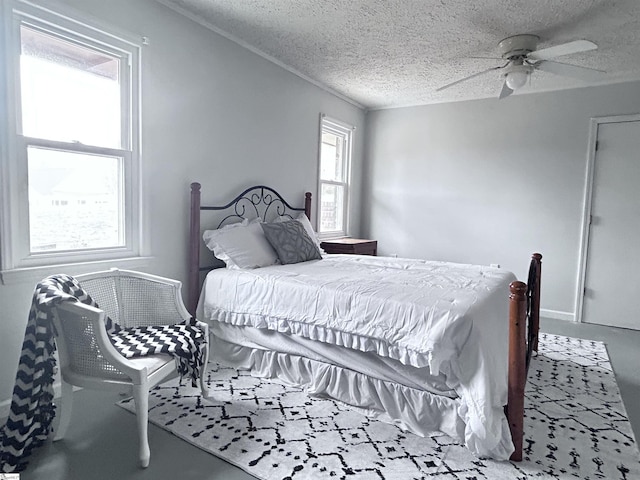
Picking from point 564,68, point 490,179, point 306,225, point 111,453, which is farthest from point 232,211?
point 490,179

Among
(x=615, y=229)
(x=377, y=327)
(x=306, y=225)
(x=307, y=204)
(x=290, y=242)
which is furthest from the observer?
(x=307, y=204)

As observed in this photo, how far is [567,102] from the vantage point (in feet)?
14.1

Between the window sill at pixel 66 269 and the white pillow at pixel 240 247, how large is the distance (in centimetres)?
49

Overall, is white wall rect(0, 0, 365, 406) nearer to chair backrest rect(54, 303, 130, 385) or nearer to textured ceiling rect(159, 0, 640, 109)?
textured ceiling rect(159, 0, 640, 109)

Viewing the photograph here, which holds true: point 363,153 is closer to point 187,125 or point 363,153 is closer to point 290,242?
point 290,242

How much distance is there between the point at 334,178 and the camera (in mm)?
5164

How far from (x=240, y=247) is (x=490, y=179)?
130 inches

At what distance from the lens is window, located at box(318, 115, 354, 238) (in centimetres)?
487

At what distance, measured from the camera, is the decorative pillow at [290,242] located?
3.24m

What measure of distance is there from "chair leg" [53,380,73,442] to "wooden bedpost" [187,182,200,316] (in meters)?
1.23

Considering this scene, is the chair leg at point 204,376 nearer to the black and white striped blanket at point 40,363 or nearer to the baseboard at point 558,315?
the black and white striped blanket at point 40,363

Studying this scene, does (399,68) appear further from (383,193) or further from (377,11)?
(383,193)

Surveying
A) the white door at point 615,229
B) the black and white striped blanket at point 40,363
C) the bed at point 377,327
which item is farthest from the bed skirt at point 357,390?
the white door at point 615,229

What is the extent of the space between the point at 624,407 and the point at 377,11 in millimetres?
3058
